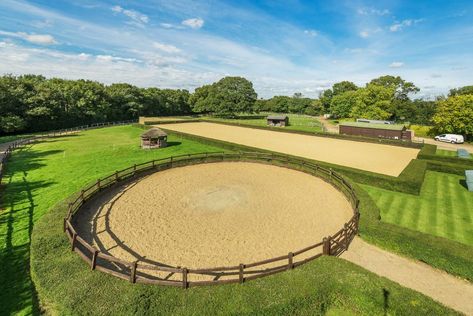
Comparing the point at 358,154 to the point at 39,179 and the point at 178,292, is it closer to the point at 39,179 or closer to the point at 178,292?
the point at 178,292

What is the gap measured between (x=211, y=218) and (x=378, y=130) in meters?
44.0

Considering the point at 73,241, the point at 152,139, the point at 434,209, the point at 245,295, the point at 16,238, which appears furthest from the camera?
the point at 152,139

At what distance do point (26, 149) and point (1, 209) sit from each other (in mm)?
25817

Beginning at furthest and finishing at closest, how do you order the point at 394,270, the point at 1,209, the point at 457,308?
the point at 1,209 < the point at 394,270 < the point at 457,308

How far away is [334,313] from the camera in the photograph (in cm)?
866

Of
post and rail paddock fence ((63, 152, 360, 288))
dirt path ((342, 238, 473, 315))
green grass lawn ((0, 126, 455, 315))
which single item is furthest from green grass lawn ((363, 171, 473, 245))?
green grass lawn ((0, 126, 455, 315))

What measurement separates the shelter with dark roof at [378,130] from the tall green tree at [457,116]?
6.30 meters

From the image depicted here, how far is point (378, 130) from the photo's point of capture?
1868 inches

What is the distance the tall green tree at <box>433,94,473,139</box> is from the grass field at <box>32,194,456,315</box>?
5049 cm

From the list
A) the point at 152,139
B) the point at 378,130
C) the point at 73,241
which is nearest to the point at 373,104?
the point at 378,130

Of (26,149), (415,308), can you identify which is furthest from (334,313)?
(26,149)

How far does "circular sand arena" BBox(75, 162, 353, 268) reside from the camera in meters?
12.6

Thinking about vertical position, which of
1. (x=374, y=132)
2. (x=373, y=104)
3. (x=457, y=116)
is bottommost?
(x=374, y=132)

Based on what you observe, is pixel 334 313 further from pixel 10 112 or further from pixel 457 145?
pixel 10 112
